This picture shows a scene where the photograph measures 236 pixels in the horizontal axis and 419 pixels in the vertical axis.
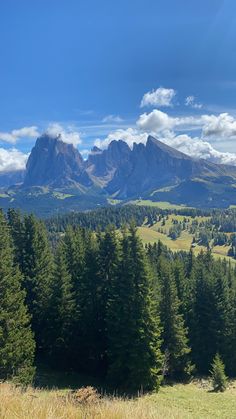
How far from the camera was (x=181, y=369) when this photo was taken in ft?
149

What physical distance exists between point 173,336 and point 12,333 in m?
21.3

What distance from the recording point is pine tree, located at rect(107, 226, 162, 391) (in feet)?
113

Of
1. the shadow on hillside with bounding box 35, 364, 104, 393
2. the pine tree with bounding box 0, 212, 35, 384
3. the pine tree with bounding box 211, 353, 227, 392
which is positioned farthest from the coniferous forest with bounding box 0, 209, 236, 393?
the pine tree with bounding box 211, 353, 227, 392

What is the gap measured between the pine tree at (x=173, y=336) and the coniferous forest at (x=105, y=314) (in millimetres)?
120

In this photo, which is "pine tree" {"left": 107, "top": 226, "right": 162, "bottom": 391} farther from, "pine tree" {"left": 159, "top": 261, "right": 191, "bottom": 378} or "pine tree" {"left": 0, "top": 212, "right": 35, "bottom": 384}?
"pine tree" {"left": 0, "top": 212, "right": 35, "bottom": 384}

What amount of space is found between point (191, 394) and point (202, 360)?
45.3 ft

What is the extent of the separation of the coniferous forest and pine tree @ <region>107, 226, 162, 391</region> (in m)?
0.09

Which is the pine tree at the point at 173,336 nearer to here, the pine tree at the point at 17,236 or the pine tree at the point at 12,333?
the pine tree at the point at 12,333

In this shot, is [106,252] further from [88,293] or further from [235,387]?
[235,387]

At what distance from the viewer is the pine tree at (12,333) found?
29469 mm

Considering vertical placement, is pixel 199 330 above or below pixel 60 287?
below

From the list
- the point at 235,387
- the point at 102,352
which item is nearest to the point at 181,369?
the point at 235,387

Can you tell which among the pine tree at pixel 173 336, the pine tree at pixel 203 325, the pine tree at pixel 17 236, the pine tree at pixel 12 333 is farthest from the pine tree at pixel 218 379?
the pine tree at pixel 17 236

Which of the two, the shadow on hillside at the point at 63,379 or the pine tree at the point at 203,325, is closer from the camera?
the shadow on hillside at the point at 63,379
